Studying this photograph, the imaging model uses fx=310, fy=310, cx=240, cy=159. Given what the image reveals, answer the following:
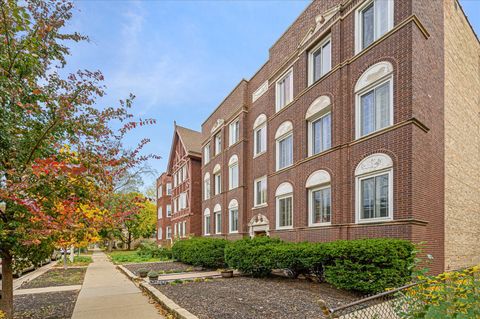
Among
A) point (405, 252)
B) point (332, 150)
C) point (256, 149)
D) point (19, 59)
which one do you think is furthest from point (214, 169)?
point (19, 59)

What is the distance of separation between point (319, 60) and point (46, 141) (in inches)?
423

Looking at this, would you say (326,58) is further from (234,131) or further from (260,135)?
(234,131)

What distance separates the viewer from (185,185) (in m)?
30.3

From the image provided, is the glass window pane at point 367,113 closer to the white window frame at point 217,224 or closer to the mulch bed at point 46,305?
the mulch bed at point 46,305

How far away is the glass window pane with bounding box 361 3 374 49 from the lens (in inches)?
408

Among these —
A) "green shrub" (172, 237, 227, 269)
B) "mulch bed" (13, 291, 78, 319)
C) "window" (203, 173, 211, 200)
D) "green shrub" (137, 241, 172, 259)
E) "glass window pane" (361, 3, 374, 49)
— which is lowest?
"green shrub" (137, 241, 172, 259)

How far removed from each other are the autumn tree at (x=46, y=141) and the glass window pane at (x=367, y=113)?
7.45 meters

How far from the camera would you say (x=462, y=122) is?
12.6 meters

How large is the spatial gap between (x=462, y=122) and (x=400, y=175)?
20.8 feet

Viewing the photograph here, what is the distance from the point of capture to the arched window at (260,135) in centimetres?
1708

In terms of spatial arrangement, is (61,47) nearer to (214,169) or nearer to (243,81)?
(243,81)

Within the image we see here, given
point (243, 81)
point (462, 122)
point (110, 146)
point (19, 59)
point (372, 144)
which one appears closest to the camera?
point (19, 59)

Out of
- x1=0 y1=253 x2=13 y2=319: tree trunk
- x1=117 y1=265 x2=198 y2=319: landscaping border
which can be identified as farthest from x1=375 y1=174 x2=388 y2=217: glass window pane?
x1=0 y1=253 x2=13 y2=319: tree trunk

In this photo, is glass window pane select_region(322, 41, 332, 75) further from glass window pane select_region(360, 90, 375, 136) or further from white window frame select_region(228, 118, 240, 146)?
white window frame select_region(228, 118, 240, 146)
